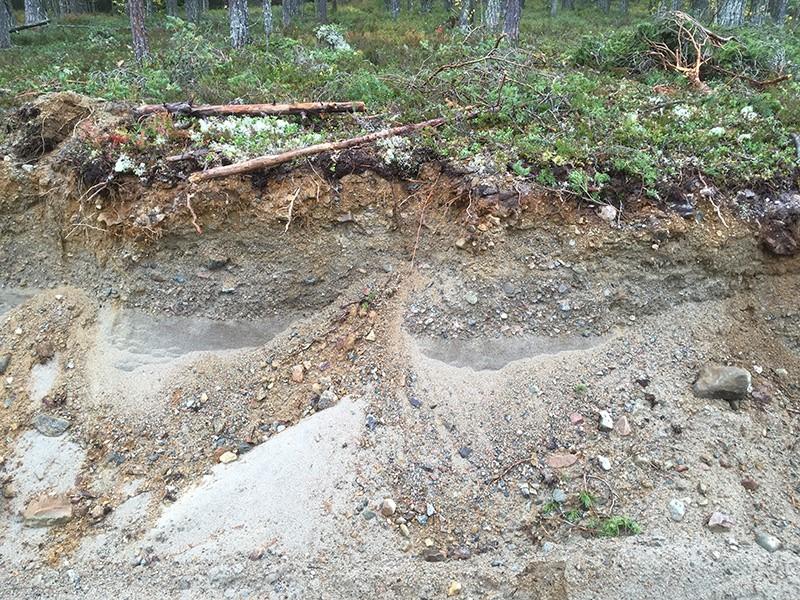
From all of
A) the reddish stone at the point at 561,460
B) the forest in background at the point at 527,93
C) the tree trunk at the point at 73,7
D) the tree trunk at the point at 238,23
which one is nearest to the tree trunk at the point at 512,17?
the forest in background at the point at 527,93

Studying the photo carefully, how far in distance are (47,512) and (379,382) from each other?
112 inches

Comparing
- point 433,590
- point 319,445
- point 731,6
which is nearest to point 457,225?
point 319,445

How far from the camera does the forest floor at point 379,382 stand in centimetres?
387

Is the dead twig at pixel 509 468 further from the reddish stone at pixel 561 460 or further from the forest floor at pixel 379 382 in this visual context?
the reddish stone at pixel 561 460

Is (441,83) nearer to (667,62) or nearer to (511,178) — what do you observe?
(511,178)

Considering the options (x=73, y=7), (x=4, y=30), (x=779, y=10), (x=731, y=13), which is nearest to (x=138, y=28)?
(x=4, y=30)

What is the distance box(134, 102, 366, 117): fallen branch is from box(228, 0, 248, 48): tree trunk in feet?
15.1

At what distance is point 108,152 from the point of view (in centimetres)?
518

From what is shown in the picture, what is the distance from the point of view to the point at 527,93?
20.9 ft

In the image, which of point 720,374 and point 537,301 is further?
point 537,301

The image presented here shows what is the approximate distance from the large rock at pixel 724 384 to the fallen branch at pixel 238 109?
4.56m

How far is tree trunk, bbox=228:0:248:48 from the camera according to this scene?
Result: 31.7 feet

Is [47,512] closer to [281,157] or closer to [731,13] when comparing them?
[281,157]

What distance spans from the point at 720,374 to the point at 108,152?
6039 millimetres
